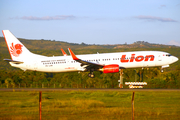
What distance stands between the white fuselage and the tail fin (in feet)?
4.37

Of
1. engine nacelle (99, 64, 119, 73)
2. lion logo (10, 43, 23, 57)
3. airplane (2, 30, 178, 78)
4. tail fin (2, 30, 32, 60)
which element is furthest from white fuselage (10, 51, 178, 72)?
lion logo (10, 43, 23, 57)

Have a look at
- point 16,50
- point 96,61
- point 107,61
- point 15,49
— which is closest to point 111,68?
point 107,61

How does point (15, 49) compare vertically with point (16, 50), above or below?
above

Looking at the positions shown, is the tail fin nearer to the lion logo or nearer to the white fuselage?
the lion logo

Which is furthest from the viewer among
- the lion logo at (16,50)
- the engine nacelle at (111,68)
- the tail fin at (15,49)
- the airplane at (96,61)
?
the lion logo at (16,50)

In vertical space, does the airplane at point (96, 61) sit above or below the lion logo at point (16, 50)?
below

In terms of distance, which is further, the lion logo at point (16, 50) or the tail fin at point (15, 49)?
the lion logo at point (16, 50)

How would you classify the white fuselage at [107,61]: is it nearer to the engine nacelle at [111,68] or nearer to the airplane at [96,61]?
the airplane at [96,61]

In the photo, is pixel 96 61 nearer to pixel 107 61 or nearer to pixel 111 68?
pixel 107 61

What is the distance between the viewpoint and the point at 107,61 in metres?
46.9

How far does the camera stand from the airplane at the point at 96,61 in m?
46.1

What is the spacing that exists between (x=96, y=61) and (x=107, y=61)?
1946 millimetres

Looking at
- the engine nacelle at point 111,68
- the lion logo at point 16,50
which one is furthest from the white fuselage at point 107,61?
the lion logo at point 16,50

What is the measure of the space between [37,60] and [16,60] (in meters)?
3.89
